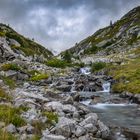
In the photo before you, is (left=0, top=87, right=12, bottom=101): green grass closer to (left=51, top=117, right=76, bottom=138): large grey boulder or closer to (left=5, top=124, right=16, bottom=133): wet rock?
(left=51, top=117, right=76, bottom=138): large grey boulder

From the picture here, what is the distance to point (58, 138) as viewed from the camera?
13.8 metres

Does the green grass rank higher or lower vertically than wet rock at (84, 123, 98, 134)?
higher

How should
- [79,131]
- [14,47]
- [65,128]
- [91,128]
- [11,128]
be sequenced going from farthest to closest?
[14,47]
[91,128]
[79,131]
[65,128]
[11,128]

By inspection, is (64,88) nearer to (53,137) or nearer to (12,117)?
(12,117)

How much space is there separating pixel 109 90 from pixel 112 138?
35.3m

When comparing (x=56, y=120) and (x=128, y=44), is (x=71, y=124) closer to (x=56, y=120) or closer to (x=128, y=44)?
(x=56, y=120)

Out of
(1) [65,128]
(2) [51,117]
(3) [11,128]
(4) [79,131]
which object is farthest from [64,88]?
(3) [11,128]

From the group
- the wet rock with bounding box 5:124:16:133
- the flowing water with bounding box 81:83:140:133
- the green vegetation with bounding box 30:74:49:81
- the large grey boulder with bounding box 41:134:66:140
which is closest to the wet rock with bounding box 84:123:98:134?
the large grey boulder with bounding box 41:134:66:140

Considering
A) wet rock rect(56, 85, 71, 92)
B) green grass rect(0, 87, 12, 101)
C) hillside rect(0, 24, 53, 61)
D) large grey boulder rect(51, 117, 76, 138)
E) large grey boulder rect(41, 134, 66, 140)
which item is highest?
hillside rect(0, 24, 53, 61)

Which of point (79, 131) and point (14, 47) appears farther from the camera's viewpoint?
point (14, 47)

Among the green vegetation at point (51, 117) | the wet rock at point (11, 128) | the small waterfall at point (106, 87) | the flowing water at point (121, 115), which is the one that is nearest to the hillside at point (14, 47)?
the small waterfall at point (106, 87)

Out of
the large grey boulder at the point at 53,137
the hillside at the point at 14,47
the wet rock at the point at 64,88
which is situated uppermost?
the hillside at the point at 14,47

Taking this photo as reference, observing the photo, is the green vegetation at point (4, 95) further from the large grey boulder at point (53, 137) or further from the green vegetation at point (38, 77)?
the green vegetation at point (38, 77)

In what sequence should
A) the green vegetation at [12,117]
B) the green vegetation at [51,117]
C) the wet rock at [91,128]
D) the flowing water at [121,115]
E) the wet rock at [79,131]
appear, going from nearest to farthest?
the green vegetation at [12,117], the wet rock at [79,131], the green vegetation at [51,117], the wet rock at [91,128], the flowing water at [121,115]
